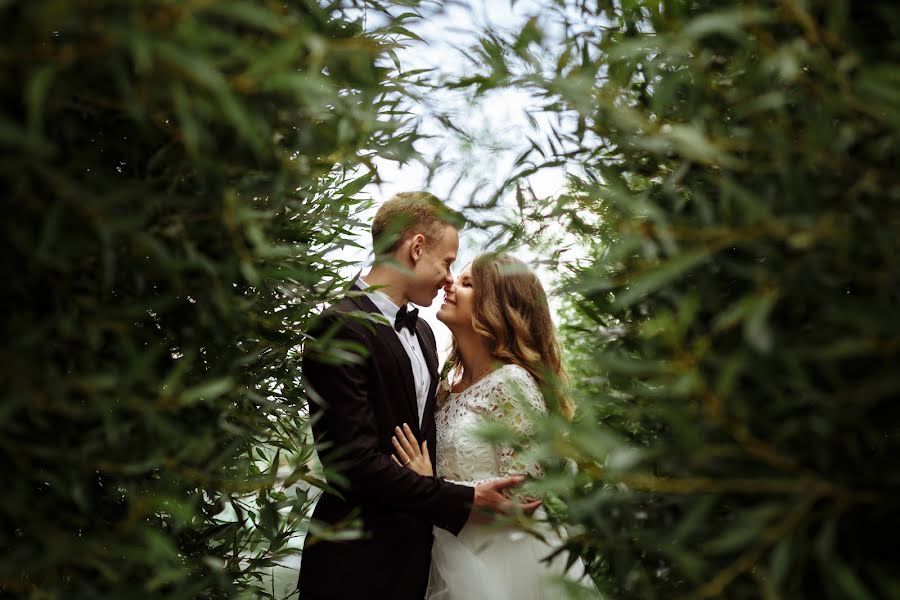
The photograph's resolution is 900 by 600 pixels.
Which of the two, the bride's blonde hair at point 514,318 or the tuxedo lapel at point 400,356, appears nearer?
the tuxedo lapel at point 400,356

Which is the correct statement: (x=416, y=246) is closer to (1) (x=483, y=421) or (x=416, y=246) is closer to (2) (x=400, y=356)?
(2) (x=400, y=356)

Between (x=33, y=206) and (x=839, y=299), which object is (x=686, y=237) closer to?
(x=839, y=299)

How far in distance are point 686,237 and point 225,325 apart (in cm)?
83

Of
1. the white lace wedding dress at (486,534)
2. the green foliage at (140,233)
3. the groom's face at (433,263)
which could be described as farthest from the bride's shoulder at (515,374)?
the green foliage at (140,233)

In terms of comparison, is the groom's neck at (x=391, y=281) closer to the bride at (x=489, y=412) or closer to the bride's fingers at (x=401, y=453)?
the bride at (x=489, y=412)

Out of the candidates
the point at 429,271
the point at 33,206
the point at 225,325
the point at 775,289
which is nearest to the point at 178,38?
the point at 33,206

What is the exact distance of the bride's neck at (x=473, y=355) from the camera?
8.30 ft

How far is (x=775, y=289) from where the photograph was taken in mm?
927

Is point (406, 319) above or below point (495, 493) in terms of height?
above

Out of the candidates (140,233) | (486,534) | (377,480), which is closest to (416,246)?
(377,480)

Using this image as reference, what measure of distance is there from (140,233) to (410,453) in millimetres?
1310

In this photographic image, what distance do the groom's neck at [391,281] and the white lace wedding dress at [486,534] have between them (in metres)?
0.40

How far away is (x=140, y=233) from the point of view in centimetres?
92

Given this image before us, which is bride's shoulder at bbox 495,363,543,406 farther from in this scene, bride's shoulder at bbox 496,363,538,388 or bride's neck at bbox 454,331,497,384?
bride's neck at bbox 454,331,497,384
